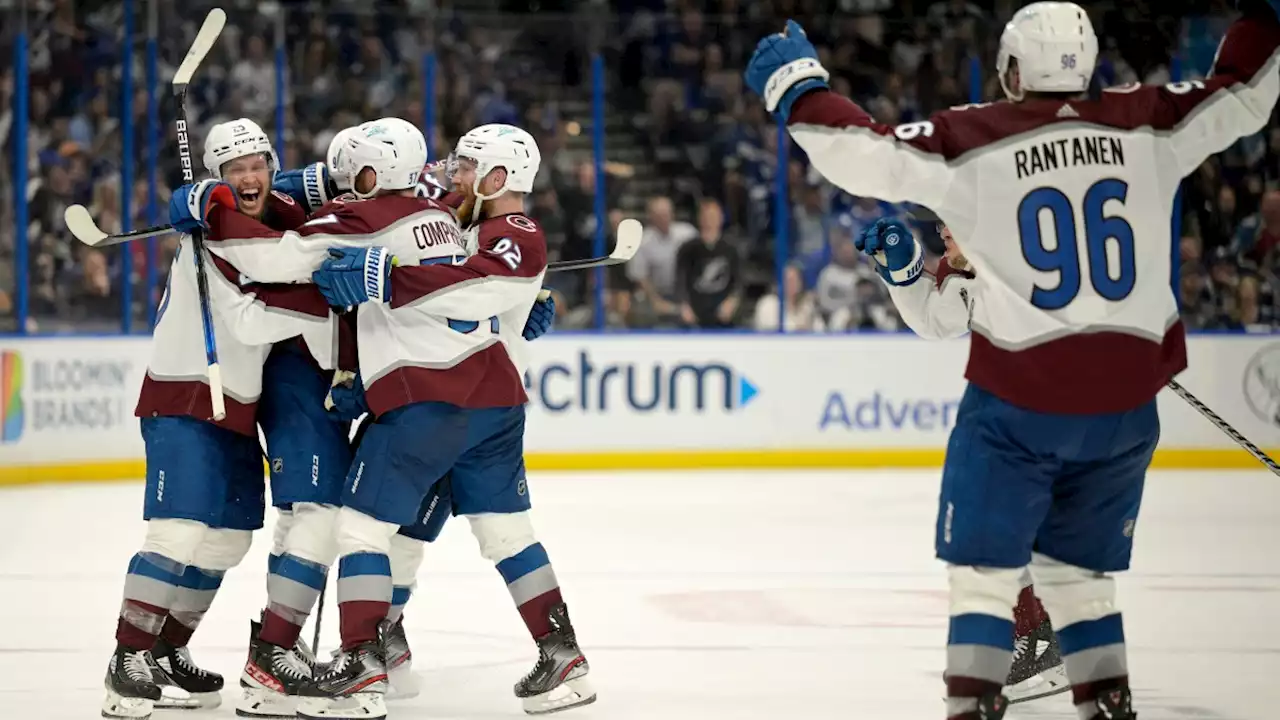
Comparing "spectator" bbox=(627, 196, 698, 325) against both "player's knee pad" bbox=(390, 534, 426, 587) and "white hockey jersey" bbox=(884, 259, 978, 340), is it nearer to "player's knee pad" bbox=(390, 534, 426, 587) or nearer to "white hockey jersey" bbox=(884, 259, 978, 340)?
"player's knee pad" bbox=(390, 534, 426, 587)

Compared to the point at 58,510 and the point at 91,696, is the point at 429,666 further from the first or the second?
the point at 58,510

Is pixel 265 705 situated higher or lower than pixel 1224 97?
lower

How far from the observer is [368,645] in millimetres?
3838

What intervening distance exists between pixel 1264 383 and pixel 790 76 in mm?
7452

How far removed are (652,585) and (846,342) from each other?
4.29 m

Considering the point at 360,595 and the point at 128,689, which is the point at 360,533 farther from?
the point at 128,689

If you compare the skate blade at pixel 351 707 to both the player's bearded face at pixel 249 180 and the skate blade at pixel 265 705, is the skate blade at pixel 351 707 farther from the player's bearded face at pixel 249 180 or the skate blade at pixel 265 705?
the player's bearded face at pixel 249 180

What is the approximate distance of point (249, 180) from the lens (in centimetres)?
405

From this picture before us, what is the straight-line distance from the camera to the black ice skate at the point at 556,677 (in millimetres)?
4008

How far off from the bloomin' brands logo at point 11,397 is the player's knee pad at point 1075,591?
681 centimetres

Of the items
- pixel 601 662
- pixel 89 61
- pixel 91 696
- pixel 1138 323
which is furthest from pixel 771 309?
pixel 1138 323

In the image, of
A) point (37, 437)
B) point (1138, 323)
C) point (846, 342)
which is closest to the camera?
point (1138, 323)

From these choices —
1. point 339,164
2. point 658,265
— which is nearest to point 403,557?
point 339,164

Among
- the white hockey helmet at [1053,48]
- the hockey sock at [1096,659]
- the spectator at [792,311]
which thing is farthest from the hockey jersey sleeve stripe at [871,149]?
the spectator at [792,311]
